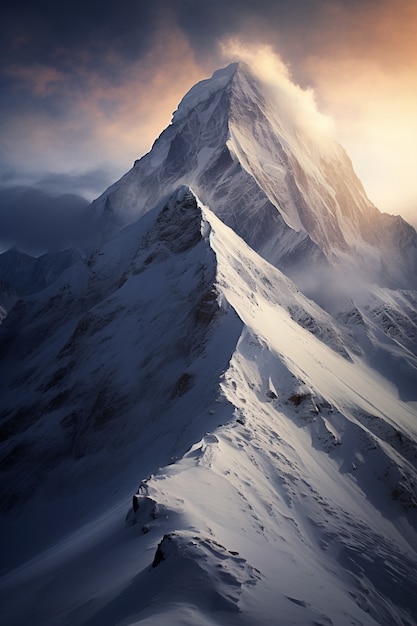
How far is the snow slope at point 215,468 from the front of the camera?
1329cm

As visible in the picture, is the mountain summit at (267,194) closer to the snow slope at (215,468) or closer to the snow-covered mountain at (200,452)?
the snow-covered mountain at (200,452)

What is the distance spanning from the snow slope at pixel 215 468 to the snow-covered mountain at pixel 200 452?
135 millimetres

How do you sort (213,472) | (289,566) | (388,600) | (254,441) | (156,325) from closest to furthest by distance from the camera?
(289,566)
(388,600)
(213,472)
(254,441)
(156,325)

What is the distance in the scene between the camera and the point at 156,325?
181ft

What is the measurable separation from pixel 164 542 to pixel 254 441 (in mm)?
17221

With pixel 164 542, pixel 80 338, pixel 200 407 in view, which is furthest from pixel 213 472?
pixel 80 338

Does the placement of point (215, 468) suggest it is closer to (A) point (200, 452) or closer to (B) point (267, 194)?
(A) point (200, 452)

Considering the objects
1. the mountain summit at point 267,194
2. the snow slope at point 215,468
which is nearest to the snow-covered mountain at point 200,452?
the snow slope at point 215,468

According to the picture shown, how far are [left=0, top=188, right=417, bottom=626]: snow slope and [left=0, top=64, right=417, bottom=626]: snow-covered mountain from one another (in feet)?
0.44

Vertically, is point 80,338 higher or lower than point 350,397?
higher

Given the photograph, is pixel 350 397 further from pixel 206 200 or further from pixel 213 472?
pixel 206 200

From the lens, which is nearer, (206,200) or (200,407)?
(200,407)

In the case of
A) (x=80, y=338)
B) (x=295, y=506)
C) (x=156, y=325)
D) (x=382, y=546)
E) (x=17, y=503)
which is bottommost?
(x=382, y=546)

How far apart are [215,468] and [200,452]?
1.89 m
